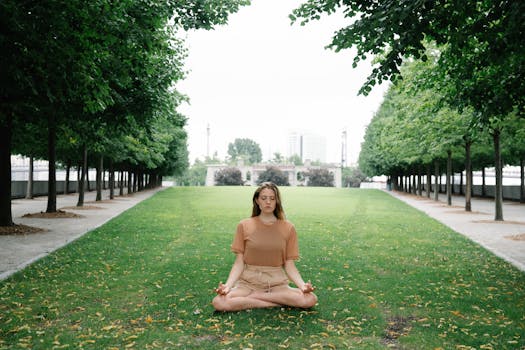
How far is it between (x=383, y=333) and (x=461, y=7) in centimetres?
470

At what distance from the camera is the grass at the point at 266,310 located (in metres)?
5.35

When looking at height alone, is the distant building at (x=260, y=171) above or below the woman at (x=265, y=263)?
above

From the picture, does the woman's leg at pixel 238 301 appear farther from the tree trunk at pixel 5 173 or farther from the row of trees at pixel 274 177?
the row of trees at pixel 274 177

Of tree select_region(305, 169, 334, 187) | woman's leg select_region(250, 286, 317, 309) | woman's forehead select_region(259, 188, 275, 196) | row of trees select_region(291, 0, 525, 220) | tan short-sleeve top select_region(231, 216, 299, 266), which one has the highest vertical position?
row of trees select_region(291, 0, 525, 220)

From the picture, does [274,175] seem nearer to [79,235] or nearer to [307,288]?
[79,235]

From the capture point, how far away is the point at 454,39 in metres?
7.59

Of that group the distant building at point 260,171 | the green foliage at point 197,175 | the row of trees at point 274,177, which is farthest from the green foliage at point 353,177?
the green foliage at point 197,175

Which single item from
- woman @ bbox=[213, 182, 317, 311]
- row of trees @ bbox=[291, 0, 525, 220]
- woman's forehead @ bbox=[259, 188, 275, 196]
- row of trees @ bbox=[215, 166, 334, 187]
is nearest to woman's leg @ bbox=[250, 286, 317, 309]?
woman @ bbox=[213, 182, 317, 311]

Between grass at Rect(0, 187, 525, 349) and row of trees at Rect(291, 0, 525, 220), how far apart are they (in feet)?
10.6

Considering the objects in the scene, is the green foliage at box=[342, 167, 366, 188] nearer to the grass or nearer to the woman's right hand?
the grass

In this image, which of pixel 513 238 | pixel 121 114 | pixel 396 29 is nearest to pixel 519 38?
pixel 396 29

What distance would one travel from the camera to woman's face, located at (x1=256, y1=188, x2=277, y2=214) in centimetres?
611

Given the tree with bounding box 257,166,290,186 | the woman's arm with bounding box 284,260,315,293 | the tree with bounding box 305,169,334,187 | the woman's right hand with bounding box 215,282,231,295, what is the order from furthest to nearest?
the tree with bounding box 257,166,290,186 < the tree with bounding box 305,169,334,187 < the woman's arm with bounding box 284,260,315,293 < the woman's right hand with bounding box 215,282,231,295

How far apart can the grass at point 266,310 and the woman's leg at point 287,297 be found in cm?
13
